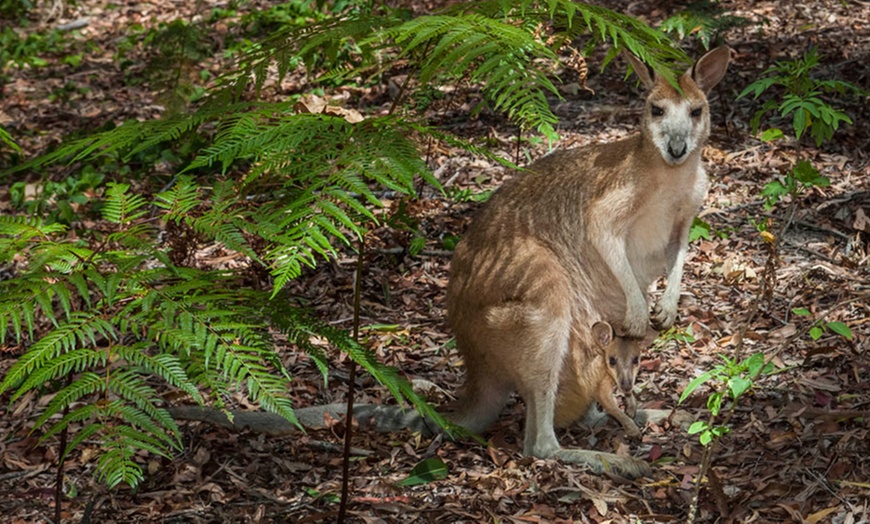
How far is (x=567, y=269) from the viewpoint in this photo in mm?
5082

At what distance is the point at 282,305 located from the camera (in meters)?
3.26

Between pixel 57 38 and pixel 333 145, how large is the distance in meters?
8.33

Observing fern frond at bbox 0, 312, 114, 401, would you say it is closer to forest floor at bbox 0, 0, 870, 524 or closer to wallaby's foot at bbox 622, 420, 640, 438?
forest floor at bbox 0, 0, 870, 524

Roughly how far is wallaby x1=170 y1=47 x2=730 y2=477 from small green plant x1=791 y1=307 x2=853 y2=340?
0.66 meters

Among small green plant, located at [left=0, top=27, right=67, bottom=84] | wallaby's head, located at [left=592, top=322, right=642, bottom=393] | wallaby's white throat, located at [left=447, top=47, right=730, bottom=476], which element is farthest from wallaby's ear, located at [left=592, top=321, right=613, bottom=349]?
small green plant, located at [left=0, top=27, right=67, bottom=84]

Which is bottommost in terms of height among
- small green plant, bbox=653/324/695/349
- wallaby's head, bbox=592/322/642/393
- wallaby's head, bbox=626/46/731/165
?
small green plant, bbox=653/324/695/349

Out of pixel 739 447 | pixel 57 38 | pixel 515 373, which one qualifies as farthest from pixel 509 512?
pixel 57 38

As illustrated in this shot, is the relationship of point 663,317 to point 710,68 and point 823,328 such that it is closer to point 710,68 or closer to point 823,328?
point 823,328

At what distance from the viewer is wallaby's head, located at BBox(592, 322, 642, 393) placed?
191 inches

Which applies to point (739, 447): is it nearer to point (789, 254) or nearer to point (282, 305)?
point (789, 254)

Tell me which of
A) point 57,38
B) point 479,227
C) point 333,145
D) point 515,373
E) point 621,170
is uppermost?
point 333,145

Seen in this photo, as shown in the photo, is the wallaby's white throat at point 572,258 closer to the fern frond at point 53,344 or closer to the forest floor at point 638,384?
the forest floor at point 638,384

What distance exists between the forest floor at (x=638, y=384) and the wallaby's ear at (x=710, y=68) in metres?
0.49

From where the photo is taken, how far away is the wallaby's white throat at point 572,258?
477cm
